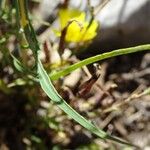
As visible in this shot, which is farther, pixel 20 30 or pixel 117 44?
pixel 117 44

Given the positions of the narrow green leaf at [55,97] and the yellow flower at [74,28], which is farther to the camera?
the yellow flower at [74,28]

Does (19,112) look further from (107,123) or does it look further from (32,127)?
(107,123)

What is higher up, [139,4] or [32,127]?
[139,4]

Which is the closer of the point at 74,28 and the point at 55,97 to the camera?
the point at 55,97

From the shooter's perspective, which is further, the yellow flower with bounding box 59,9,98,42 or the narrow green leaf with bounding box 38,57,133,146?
the yellow flower with bounding box 59,9,98,42

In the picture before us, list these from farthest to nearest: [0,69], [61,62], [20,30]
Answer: [0,69] < [61,62] < [20,30]

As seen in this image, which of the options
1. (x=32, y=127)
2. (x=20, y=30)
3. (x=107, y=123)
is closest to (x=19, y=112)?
(x=32, y=127)

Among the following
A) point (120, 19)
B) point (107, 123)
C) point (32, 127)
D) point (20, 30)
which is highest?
point (20, 30)

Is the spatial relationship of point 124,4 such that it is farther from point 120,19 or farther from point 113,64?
point 113,64

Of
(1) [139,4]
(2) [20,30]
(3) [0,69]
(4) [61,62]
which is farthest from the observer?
(1) [139,4]
